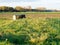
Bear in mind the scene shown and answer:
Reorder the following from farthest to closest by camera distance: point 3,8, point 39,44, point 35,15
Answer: point 3,8 → point 35,15 → point 39,44

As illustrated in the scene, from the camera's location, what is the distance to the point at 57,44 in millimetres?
8586

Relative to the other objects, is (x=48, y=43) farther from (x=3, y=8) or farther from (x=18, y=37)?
(x=3, y=8)

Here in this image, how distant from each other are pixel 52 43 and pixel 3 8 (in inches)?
873

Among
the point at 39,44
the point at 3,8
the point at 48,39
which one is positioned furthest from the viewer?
the point at 3,8

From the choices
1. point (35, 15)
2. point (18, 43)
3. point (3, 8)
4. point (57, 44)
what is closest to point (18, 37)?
point (18, 43)

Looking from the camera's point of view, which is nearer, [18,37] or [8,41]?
[8,41]

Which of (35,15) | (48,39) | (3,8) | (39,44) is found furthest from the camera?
(3,8)

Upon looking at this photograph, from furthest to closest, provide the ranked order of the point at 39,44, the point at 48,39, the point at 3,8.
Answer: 1. the point at 3,8
2. the point at 48,39
3. the point at 39,44

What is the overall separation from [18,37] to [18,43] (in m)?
0.75

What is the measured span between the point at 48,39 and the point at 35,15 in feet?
38.3

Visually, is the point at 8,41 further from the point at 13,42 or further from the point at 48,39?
the point at 48,39

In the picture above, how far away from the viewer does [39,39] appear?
9008 mm

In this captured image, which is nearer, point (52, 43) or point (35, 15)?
point (52, 43)

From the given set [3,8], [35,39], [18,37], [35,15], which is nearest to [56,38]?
[35,39]
